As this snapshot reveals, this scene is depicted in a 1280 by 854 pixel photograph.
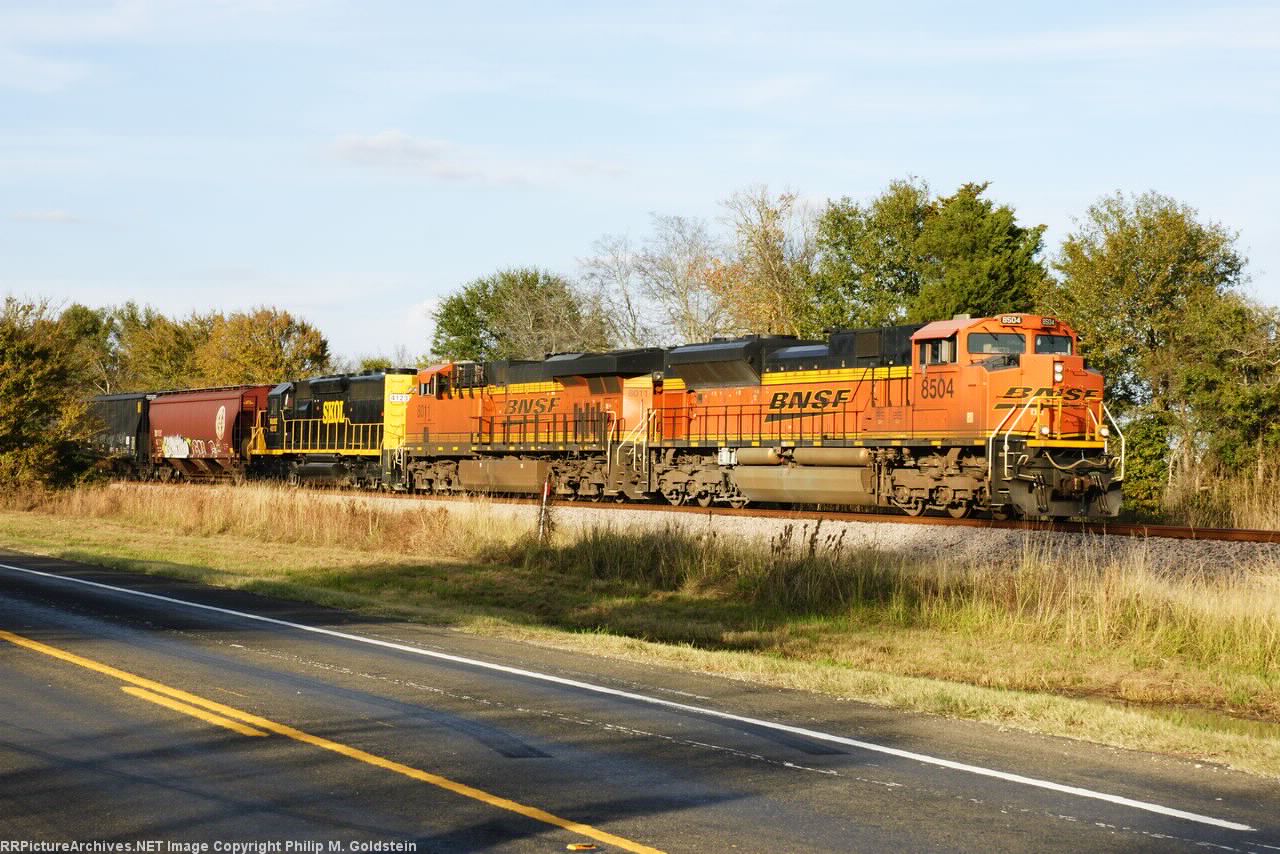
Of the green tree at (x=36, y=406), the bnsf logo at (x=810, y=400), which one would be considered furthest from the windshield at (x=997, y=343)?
the green tree at (x=36, y=406)

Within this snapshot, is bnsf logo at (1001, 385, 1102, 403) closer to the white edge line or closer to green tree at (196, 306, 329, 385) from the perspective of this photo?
the white edge line

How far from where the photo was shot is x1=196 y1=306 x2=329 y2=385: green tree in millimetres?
75688

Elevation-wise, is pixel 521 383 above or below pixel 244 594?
above

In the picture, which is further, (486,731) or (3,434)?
(3,434)

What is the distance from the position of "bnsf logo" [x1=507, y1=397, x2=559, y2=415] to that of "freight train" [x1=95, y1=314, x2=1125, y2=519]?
5 cm

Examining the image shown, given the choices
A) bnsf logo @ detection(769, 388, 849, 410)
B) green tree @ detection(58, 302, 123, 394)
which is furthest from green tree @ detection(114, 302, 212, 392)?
bnsf logo @ detection(769, 388, 849, 410)

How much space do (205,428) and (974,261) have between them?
31.1 m

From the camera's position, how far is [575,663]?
12508mm

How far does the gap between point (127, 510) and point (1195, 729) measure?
31036 mm

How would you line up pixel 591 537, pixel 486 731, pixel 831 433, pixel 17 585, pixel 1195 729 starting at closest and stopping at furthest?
pixel 486 731 → pixel 1195 729 → pixel 17 585 → pixel 591 537 → pixel 831 433

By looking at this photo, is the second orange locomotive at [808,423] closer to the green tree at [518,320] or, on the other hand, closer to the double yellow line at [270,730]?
the double yellow line at [270,730]

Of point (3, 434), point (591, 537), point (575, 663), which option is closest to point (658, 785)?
point (575, 663)

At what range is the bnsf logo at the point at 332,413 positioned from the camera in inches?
1704

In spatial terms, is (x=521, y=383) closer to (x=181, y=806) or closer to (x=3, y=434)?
(x=3, y=434)
